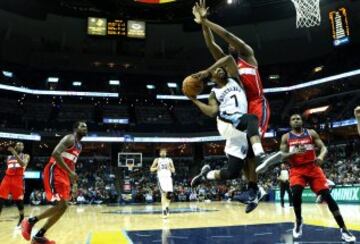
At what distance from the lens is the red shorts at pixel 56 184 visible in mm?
6223

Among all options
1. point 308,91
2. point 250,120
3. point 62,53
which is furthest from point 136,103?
point 250,120

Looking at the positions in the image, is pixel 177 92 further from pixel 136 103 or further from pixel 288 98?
pixel 288 98

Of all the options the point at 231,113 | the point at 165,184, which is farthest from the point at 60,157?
the point at 165,184

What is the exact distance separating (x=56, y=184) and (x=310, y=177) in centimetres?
417

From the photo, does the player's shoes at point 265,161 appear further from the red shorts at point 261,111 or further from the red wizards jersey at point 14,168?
the red wizards jersey at point 14,168

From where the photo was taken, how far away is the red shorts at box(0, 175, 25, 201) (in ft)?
32.8

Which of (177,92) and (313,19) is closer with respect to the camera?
(313,19)

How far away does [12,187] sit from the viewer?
1016cm

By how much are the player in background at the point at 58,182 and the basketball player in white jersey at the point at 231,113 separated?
2572 millimetres

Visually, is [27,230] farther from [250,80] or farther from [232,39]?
[232,39]

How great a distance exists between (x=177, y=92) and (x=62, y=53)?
38.9 ft

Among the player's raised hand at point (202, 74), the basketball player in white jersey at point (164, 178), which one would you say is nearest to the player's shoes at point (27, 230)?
the player's raised hand at point (202, 74)

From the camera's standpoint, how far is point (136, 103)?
3950 cm

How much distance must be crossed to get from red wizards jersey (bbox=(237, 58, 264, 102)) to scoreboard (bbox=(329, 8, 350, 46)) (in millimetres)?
27878
